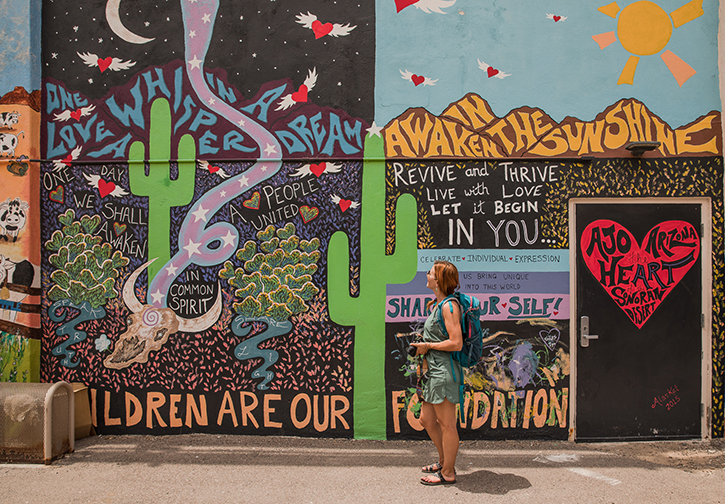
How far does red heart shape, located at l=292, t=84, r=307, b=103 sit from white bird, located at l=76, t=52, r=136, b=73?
69.0 inches

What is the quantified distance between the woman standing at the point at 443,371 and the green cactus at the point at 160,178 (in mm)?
2839

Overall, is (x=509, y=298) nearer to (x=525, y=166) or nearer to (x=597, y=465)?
(x=525, y=166)

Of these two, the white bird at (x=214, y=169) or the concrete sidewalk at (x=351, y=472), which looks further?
the white bird at (x=214, y=169)

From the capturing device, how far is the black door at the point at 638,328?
4746 mm

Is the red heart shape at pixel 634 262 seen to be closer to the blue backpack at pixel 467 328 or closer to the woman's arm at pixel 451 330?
the blue backpack at pixel 467 328

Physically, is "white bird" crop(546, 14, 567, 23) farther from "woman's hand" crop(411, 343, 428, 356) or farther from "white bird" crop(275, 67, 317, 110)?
"woman's hand" crop(411, 343, 428, 356)

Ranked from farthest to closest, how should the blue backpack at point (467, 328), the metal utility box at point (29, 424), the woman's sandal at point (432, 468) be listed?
the metal utility box at point (29, 424) → the woman's sandal at point (432, 468) → the blue backpack at point (467, 328)

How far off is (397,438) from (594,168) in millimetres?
3452

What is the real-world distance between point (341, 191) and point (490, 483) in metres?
3.00

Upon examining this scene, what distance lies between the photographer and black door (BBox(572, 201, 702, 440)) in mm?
4746

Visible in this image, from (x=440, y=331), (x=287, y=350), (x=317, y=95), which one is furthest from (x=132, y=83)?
(x=440, y=331)

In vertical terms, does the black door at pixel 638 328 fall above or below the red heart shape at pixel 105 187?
below

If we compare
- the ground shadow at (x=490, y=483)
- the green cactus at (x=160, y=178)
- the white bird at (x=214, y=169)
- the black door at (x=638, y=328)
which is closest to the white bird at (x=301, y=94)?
the white bird at (x=214, y=169)

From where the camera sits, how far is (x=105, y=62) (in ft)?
16.1
